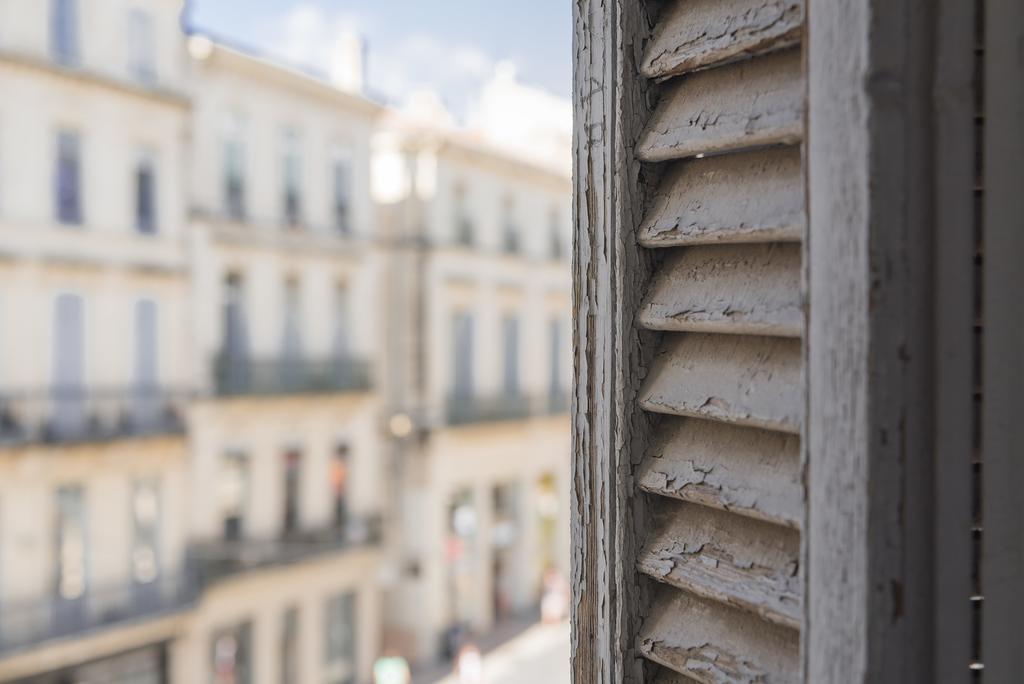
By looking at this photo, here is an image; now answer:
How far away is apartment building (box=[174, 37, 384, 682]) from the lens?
1530 centimetres

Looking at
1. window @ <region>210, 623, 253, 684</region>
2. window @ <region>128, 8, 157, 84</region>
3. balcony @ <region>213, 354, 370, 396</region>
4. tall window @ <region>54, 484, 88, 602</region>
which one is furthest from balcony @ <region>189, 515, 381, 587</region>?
window @ <region>128, 8, 157, 84</region>

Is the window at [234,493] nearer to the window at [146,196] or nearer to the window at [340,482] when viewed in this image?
the window at [340,482]

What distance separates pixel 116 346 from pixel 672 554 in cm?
1395

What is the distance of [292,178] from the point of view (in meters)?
17.0

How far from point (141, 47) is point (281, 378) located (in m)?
4.66

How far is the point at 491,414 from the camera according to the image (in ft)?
67.8

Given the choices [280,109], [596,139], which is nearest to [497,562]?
[280,109]

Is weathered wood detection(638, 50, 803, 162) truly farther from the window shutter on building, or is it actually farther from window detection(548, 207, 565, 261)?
window detection(548, 207, 565, 261)

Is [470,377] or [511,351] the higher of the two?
[511,351]

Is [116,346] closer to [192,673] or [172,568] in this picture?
[172,568]

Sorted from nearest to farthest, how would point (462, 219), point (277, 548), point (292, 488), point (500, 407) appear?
point (277, 548)
point (292, 488)
point (462, 219)
point (500, 407)

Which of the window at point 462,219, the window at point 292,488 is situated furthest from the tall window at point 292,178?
the window at point 462,219

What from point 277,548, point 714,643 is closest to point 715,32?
point 714,643

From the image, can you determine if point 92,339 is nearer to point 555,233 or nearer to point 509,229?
point 509,229
